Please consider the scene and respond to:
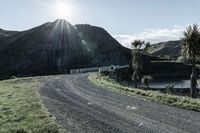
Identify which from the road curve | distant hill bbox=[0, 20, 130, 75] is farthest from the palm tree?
distant hill bbox=[0, 20, 130, 75]

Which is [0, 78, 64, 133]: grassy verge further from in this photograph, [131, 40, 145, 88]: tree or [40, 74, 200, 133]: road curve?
[131, 40, 145, 88]: tree

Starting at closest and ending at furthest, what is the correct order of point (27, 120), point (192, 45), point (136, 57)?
point (27, 120)
point (192, 45)
point (136, 57)

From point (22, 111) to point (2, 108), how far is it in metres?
3.08

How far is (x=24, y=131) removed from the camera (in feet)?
60.0

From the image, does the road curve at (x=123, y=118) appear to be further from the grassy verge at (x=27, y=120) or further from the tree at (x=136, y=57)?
the tree at (x=136, y=57)

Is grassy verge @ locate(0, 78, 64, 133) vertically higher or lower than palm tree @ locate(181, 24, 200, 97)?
lower

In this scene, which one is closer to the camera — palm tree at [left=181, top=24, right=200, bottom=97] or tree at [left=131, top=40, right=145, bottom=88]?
palm tree at [left=181, top=24, right=200, bottom=97]

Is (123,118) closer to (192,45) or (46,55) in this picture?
(192,45)

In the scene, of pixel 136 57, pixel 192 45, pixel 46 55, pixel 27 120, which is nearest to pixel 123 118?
pixel 27 120

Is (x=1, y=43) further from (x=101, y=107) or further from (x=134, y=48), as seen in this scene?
(x=101, y=107)

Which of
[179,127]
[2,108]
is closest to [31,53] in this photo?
[2,108]

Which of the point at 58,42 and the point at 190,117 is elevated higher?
the point at 58,42

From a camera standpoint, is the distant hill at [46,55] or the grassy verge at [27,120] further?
the distant hill at [46,55]

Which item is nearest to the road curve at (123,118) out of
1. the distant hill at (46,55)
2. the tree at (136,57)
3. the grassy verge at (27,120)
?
the grassy verge at (27,120)
